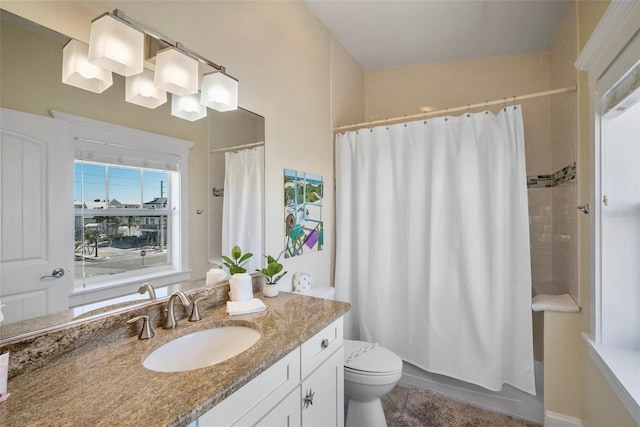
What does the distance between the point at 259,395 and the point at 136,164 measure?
0.93 meters

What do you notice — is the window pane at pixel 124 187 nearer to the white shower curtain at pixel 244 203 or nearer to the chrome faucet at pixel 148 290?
the chrome faucet at pixel 148 290

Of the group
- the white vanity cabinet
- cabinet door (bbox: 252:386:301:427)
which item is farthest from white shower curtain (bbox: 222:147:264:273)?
cabinet door (bbox: 252:386:301:427)

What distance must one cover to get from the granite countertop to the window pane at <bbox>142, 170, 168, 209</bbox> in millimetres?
484

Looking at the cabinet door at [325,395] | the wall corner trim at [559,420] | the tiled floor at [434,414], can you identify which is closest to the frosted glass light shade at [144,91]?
the cabinet door at [325,395]

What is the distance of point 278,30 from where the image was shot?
6.31 ft

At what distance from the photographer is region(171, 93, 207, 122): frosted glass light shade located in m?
1.32

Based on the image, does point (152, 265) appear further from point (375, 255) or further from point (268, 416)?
point (375, 255)

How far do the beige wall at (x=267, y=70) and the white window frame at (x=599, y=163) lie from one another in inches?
61.8

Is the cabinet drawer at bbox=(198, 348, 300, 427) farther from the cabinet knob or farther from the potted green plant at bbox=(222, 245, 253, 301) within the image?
the potted green plant at bbox=(222, 245, 253, 301)

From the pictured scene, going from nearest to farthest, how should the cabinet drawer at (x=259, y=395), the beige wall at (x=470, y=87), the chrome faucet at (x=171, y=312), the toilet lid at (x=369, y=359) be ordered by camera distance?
the cabinet drawer at (x=259, y=395), the chrome faucet at (x=171, y=312), the toilet lid at (x=369, y=359), the beige wall at (x=470, y=87)

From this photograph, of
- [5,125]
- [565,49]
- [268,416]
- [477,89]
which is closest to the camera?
[5,125]

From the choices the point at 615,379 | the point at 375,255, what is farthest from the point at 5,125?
the point at 615,379

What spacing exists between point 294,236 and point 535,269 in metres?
1.96

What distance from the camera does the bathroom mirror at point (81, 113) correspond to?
0.86m
